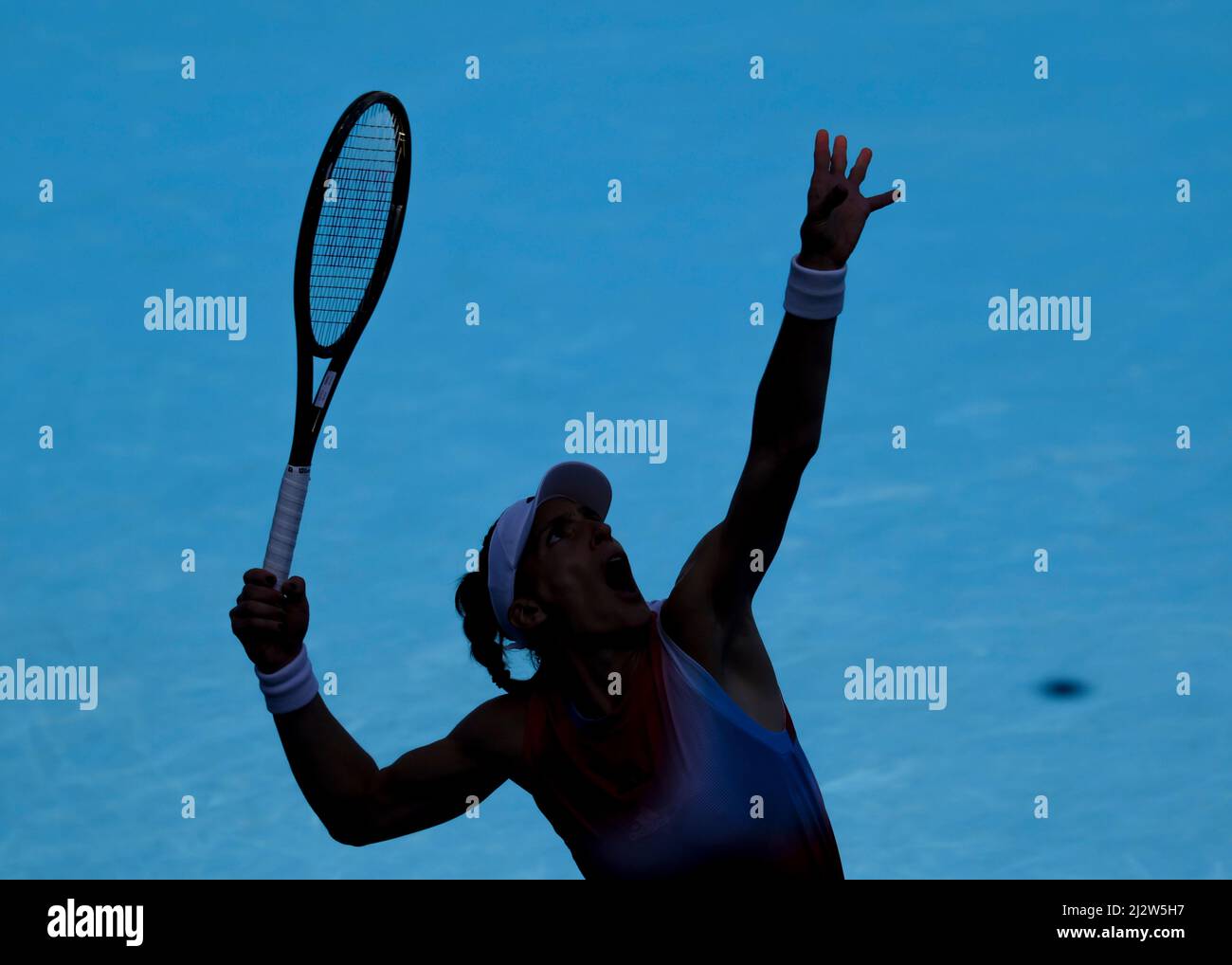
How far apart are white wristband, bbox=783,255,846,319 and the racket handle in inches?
38.0

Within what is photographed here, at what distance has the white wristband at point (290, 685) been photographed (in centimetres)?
302

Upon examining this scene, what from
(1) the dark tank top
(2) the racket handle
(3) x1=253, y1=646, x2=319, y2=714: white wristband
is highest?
(2) the racket handle

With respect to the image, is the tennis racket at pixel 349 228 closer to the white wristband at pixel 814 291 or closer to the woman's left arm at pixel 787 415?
the woman's left arm at pixel 787 415

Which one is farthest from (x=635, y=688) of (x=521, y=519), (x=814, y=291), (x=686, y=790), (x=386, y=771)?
(x=814, y=291)

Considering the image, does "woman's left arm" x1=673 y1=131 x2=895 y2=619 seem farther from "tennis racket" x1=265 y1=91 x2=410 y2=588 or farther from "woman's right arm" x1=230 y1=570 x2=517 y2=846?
"tennis racket" x1=265 y1=91 x2=410 y2=588

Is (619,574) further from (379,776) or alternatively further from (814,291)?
(814,291)

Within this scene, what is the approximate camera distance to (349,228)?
340cm

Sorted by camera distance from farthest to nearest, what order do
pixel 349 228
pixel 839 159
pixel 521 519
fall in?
pixel 349 228, pixel 521 519, pixel 839 159

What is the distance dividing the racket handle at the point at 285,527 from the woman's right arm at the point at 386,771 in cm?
8

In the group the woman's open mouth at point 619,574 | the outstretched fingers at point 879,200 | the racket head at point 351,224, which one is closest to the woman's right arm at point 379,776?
the woman's open mouth at point 619,574

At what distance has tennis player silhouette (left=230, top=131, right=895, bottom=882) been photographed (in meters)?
2.64

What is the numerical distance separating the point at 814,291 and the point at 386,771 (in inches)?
47.8

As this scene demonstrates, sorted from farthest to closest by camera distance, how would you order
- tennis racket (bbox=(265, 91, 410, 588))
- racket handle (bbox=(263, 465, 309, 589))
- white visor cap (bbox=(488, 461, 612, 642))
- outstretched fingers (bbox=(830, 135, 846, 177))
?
tennis racket (bbox=(265, 91, 410, 588))
white visor cap (bbox=(488, 461, 612, 642))
racket handle (bbox=(263, 465, 309, 589))
outstretched fingers (bbox=(830, 135, 846, 177))

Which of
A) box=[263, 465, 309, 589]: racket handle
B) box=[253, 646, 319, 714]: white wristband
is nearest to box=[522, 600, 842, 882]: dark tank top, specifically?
box=[253, 646, 319, 714]: white wristband
